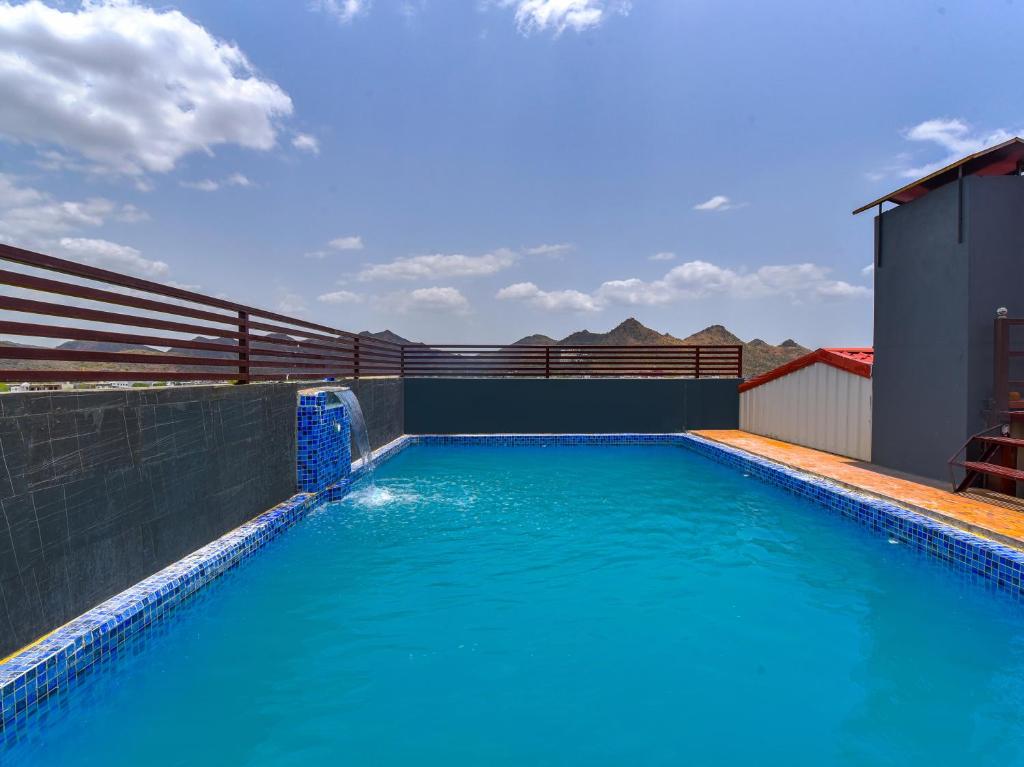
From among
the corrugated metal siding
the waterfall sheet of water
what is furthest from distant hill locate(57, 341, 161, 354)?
the corrugated metal siding

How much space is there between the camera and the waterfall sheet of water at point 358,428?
6988mm

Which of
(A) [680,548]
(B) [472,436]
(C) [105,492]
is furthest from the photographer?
(B) [472,436]

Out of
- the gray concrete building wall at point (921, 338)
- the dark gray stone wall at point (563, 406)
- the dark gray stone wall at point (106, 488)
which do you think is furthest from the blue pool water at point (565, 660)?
the dark gray stone wall at point (563, 406)

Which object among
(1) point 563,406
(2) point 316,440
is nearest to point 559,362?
(1) point 563,406

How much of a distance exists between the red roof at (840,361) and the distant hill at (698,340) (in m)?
16.5

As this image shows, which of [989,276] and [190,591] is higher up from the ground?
[989,276]

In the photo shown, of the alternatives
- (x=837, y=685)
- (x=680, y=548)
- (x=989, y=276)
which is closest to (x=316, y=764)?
(x=837, y=685)

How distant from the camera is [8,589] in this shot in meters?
2.38

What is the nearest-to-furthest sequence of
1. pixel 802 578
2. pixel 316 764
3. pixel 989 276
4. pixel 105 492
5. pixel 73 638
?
pixel 316 764, pixel 73 638, pixel 105 492, pixel 802 578, pixel 989 276

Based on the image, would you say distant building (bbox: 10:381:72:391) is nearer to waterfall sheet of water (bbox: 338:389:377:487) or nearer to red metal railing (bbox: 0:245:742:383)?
red metal railing (bbox: 0:245:742:383)

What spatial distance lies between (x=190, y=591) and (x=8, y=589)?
1.19m

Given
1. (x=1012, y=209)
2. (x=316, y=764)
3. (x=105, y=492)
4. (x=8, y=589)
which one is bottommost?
(x=316, y=764)

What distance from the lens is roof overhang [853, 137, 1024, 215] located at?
5.35m

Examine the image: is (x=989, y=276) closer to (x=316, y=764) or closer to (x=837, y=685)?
(x=837, y=685)
